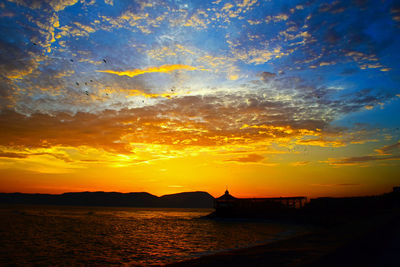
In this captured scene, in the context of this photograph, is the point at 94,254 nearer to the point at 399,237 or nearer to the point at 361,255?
the point at 361,255

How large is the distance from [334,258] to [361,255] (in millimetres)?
1754

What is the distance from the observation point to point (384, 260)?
36.4 ft

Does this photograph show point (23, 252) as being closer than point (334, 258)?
No

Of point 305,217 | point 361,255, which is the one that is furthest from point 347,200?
point 361,255

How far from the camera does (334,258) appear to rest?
11672 mm

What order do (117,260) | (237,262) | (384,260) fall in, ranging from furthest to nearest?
(117,260) < (237,262) < (384,260)

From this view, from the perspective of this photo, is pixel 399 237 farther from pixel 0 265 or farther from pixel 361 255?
pixel 0 265

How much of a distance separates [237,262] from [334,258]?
4.96 m

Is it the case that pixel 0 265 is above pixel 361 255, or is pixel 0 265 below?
below

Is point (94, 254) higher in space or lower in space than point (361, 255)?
lower

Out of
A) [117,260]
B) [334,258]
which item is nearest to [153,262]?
[117,260]

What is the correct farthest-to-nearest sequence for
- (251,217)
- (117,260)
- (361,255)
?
(251,217) < (117,260) < (361,255)

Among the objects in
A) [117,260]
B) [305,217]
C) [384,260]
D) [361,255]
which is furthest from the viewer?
[305,217]

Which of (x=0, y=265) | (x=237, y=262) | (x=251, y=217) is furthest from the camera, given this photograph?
(x=251, y=217)
